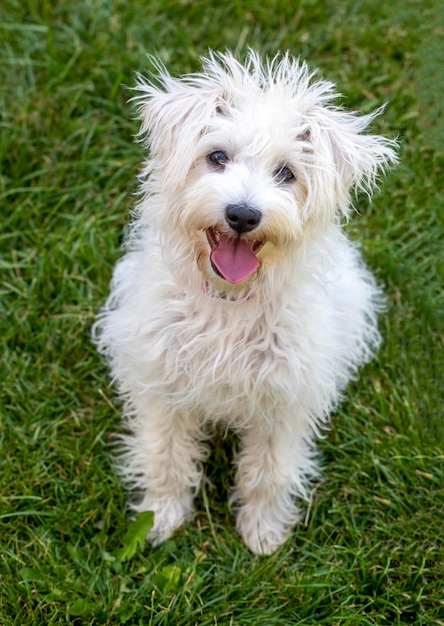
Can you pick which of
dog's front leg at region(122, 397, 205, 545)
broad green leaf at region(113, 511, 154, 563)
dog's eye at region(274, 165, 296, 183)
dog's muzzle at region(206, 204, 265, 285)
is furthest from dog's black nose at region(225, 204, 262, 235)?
broad green leaf at region(113, 511, 154, 563)

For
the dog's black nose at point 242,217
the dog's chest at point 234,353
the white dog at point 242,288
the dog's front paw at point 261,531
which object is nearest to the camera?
the dog's black nose at point 242,217

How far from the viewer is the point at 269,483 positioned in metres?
4.16

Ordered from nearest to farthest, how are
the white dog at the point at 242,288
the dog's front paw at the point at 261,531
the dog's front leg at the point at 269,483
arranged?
the white dog at the point at 242,288
the dog's front leg at the point at 269,483
the dog's front paw at the point at 261,531

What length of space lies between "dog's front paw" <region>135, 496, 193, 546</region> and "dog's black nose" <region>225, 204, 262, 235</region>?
5.81 ft

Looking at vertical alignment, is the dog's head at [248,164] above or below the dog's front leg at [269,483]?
above

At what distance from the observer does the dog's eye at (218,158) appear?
10.7ft

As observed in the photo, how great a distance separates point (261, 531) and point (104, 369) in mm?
1249

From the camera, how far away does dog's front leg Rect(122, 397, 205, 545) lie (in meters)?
4.10

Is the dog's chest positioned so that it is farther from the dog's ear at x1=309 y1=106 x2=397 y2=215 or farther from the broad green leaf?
the broad green leaf

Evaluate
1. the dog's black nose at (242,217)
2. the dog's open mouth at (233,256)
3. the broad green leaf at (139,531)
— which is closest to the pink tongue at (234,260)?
the dog's open mouth at (233,256)

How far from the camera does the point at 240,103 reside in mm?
3250

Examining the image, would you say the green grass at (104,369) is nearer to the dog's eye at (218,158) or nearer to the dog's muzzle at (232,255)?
the dog's muzzle at (232,255)

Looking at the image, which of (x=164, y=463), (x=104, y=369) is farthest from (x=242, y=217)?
(x=104, y=369)

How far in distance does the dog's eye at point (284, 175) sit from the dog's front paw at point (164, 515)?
1.83 m
